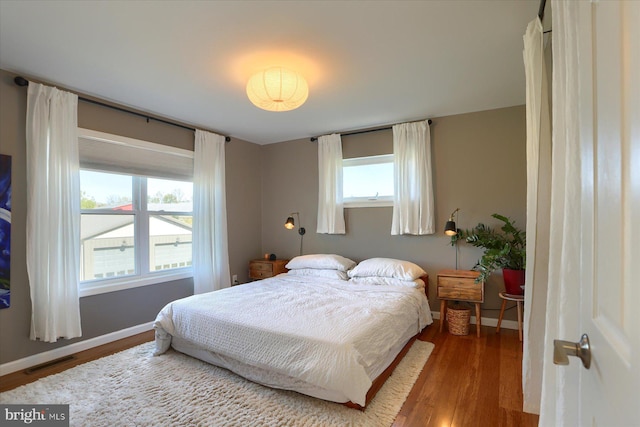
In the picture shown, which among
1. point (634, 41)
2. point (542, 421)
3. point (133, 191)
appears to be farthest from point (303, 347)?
point (133, 191)

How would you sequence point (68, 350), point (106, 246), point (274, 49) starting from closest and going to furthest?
point (274, 49) → point (68, 350) → point (106, 246)

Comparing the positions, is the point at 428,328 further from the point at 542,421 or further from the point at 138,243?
the point at 138,243

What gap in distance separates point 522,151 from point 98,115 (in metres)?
4.50

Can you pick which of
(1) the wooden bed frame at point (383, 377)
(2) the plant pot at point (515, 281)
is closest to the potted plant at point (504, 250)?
(2) the plant pot at point (515, 281)

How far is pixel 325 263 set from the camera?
12.8 feet

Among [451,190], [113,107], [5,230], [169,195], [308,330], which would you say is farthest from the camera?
[169,195]

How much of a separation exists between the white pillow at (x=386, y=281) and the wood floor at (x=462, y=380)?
54 centimetres

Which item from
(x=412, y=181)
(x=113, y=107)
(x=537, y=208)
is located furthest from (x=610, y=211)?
(x=113, y=107)

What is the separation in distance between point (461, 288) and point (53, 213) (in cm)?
398

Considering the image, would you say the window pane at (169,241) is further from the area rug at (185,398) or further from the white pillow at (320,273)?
the white pillow at (320,273)

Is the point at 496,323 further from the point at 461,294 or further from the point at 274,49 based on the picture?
the point at 274,49

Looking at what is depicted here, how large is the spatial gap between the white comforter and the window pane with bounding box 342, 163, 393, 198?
1.46 m

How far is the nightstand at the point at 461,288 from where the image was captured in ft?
10.3

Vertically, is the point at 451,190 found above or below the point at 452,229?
above
